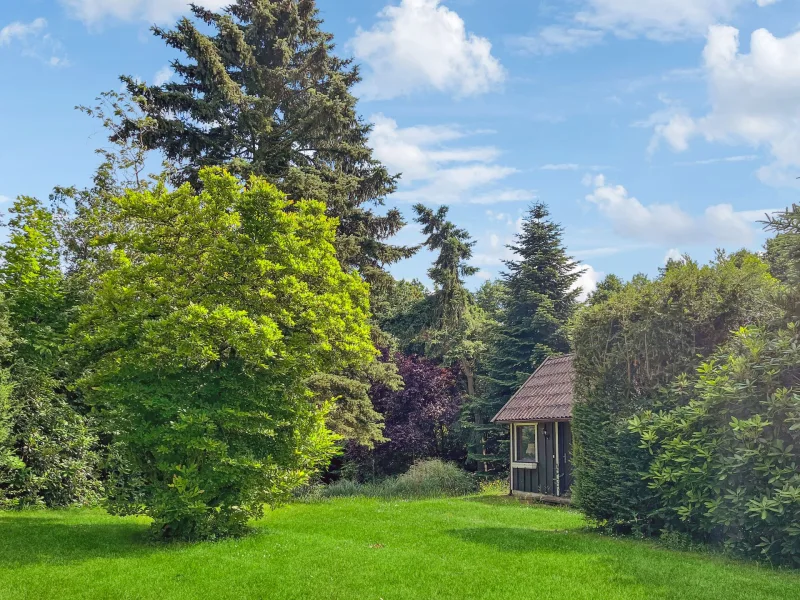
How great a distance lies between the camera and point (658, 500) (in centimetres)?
1138

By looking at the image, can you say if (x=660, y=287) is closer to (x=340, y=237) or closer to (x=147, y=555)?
(x=147, y=555)

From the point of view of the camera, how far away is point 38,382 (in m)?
15.3

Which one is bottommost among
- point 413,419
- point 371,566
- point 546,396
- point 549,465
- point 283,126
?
point 371,566

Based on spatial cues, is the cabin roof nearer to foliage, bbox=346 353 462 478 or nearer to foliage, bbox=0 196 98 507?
foliage, bbox=346 353 462 478

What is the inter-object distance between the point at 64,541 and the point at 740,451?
1124 centimetres

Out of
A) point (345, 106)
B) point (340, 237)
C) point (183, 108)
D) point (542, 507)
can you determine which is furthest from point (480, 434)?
point (183, 108)

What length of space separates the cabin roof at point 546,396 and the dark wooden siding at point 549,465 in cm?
48

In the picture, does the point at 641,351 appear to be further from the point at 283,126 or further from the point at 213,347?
the point at 283,126

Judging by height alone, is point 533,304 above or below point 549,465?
above

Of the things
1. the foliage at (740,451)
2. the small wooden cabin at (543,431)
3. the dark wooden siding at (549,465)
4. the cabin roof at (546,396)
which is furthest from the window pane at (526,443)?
the foliage at (740,451)

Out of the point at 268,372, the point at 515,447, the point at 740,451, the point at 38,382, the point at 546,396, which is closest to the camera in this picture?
the point at 740,451

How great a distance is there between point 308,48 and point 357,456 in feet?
55.2

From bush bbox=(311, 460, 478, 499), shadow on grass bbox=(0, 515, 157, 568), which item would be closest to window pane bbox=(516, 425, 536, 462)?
bush bbox=(311, 460, 478, 499)

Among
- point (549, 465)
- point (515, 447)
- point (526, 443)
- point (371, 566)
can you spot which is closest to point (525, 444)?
point (526, 443)
